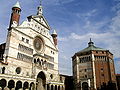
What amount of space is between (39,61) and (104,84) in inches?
854

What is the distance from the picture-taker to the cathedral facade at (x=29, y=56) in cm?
3051

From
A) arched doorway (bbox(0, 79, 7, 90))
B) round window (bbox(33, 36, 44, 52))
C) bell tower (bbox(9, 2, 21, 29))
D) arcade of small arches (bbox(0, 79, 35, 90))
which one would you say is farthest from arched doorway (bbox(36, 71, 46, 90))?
bell tower (bbox(9, 2, 21, 29))

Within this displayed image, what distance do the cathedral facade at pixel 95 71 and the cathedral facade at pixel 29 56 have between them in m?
8.06

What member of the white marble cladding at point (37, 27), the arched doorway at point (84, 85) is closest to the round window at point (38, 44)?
the white marble cladding at point (37, 27)

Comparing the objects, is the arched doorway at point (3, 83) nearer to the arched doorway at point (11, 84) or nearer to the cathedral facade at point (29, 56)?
the cathedral facade at point (29, 56)

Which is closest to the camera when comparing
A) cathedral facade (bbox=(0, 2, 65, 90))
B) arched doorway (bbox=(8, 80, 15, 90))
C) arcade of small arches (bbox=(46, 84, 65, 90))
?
arched doorway (bbox=(8, 80, 15, 90))

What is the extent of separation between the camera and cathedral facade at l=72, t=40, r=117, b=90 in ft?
147

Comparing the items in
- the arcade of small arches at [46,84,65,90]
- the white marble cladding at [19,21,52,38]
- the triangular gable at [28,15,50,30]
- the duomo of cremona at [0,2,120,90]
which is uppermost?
the triangular gable at [28,15,50,30]

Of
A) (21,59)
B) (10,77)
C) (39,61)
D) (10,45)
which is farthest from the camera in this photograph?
(39,61)

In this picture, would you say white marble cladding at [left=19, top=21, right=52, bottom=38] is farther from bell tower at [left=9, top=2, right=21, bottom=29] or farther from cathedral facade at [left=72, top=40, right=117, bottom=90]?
cathedral facade at [left=72, top=40, right=117, bottom=90]

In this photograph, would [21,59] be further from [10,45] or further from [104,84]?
[104,84]

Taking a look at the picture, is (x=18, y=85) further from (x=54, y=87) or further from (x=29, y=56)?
(x=54, y=87)

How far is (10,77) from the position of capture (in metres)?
28.4

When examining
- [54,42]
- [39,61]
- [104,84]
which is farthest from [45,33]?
[104,84]
